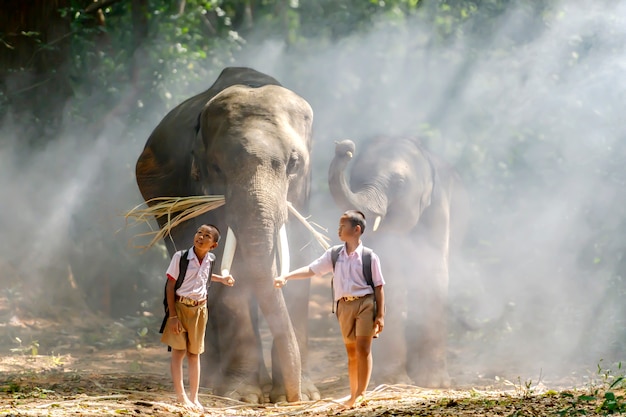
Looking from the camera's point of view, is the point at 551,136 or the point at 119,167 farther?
the point at 119,167

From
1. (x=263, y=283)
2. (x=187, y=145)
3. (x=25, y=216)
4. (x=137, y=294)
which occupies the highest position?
(x=187, y=145)

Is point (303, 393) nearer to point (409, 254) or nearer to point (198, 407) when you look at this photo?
point (198, 407)

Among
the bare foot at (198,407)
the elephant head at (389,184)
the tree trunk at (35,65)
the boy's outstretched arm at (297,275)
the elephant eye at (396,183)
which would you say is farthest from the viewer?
the tree trunk at (35,65)

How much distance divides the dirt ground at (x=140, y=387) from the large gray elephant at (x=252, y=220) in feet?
1.53

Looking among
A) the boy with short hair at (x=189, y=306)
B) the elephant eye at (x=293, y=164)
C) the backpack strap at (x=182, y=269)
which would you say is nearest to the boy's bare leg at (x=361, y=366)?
the boy with short hair at (x=189, y=306)

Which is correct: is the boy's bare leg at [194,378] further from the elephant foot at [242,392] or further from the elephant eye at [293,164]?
the elephant eye at [293,164]

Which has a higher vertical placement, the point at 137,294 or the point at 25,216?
the point at 25,216

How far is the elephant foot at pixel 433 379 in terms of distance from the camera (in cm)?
946

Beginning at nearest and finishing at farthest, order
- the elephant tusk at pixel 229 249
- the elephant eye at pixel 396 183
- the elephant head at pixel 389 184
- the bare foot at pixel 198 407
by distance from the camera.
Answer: the bare foot at pixel 198 407 < the elephant tusk at pixel 229 249 < the elephant head at pixel 389 184 < the elephant eye at pixel 396 183

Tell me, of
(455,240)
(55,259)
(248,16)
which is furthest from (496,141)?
(55,259)

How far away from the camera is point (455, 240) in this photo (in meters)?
11.2

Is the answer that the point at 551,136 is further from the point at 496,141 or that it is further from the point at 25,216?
the point at 25,216

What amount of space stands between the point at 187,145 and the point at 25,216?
4.75 metres

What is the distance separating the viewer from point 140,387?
786 centimetres
